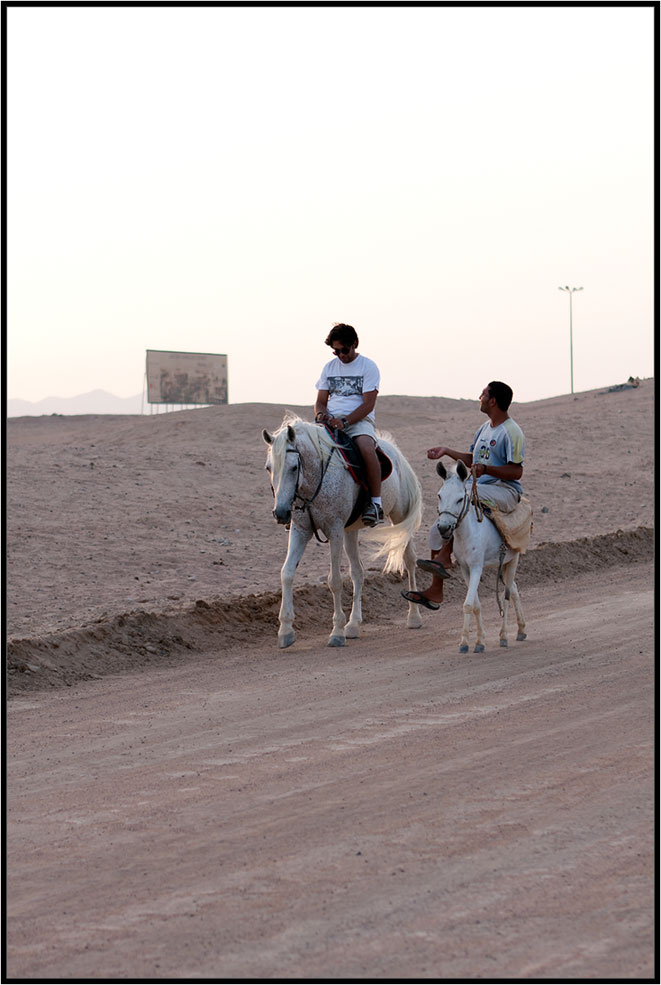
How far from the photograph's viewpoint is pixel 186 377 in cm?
6612

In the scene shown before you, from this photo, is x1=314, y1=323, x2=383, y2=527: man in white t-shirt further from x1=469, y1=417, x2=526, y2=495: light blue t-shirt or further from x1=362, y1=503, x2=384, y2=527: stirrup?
x1=469, y1=417, x2=526, y2=495: light blue t-shirt

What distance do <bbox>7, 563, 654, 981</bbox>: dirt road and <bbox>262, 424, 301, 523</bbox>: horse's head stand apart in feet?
5.91

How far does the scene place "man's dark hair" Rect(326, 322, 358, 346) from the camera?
39.0ft

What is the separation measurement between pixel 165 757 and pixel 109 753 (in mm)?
421

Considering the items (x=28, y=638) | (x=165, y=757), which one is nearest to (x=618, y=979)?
(x=165, y=757)

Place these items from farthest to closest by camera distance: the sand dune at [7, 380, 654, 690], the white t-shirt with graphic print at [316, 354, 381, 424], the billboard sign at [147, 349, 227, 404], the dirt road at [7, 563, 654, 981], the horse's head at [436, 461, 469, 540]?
1. the billboard sign at [147, 349, 227, 404]
2. the sand dune at [7, 380, 654, 690]
3. the white t-shirt with graphic print at [316, 354, 381, 424]
4. the horse's head at [436, 461, 469, 540]
5. the dirt road at [7, 563, 654, 981]

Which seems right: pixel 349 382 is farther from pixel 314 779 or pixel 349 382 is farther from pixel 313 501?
pixel 314 779

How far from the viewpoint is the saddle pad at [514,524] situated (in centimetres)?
1081

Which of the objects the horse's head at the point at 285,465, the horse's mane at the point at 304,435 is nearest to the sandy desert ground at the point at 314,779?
the horse's head at the point at 285,465

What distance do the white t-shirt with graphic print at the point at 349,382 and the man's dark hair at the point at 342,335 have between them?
0.76 feet

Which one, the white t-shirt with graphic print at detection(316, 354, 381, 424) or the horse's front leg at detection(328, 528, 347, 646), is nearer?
the horse's front leg at detection(328, 528, 347, 646)

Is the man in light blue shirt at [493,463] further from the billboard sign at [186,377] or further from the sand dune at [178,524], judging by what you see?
the billboard sign at [186,377]

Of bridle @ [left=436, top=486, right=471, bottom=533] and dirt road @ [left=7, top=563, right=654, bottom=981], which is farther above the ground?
bridle @ [left=436, top=486, right=471, bottom=533]

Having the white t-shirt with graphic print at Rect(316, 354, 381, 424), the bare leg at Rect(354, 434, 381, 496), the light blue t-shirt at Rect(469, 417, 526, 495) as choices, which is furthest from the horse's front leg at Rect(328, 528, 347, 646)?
the light blue t-shirt at Rect(469, 417, 526, 495)
